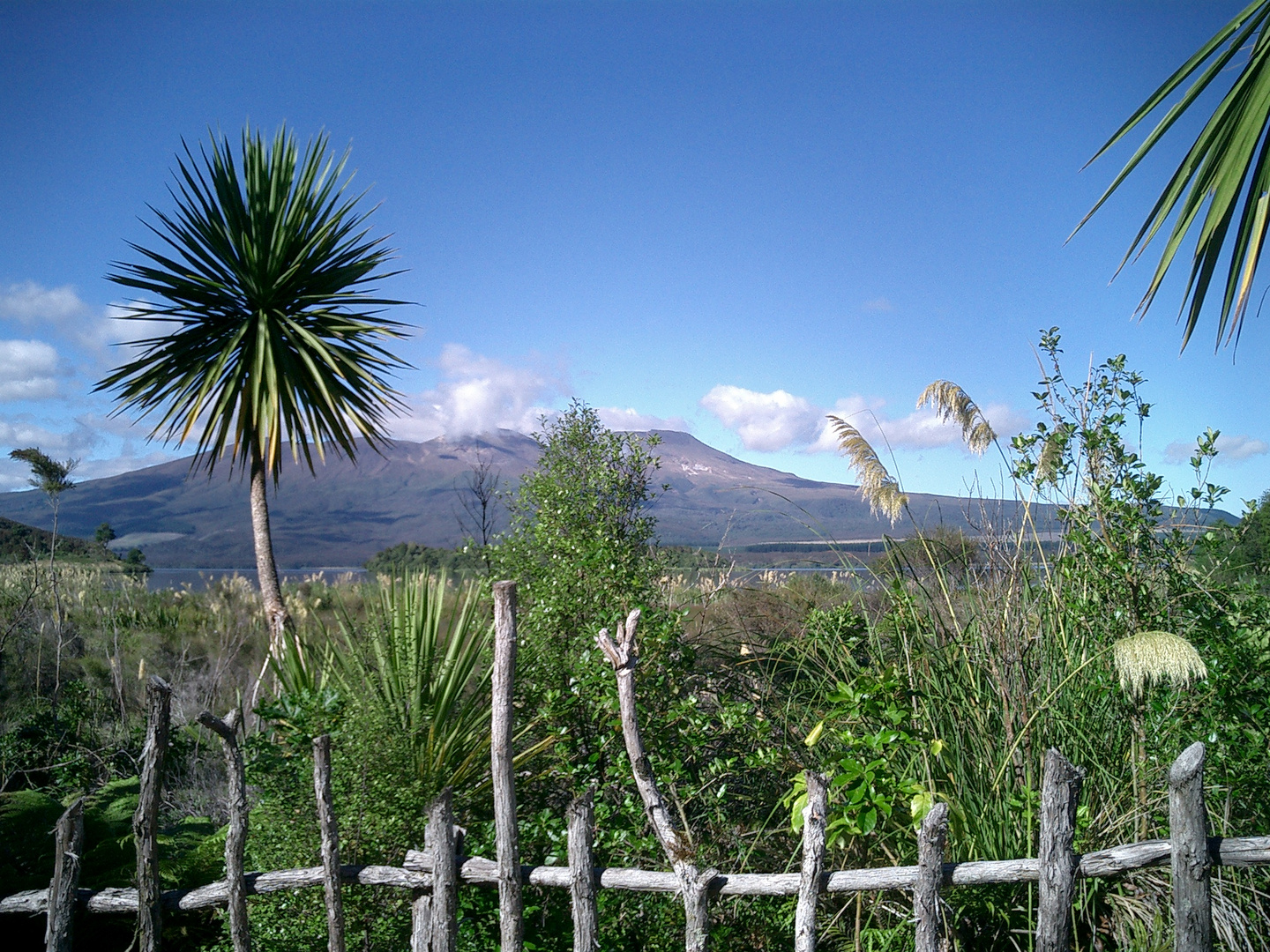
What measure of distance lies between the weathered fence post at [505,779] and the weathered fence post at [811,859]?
1.00m

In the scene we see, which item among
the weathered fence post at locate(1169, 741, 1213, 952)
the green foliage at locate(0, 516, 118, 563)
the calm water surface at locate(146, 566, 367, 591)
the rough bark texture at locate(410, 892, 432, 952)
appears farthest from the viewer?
the calm water surface at locate(146, 566, 367, 591)

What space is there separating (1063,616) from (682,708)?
5.52 ft

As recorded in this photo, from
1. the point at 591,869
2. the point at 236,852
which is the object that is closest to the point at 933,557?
the point at 591,869

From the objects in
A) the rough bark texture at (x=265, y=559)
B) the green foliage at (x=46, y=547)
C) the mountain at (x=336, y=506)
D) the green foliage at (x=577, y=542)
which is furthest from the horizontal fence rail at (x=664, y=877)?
the mountain at (x=336, y=506)

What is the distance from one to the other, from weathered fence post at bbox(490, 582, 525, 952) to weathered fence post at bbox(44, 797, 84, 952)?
1.64 metres

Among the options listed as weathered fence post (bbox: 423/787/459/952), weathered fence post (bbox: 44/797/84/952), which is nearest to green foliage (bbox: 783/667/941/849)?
weathered fence post (bbox: 423/787/459/952)

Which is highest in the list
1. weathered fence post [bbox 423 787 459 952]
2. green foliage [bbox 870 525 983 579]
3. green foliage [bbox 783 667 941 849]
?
green foliage [bbox 870 525 983 579]

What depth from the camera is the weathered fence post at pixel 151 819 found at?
2.90 metres

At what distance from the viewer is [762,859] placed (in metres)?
3.52

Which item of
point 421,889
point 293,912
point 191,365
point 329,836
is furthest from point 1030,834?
point 191,365

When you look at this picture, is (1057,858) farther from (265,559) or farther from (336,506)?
(336,506)

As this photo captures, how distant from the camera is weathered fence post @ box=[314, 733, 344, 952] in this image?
2.91 m

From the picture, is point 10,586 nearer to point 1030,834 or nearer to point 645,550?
point 645,550

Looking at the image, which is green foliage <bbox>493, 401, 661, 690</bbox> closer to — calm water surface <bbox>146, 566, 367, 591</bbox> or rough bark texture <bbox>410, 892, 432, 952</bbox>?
rough bark texture <bbox>410, 892, 432, 952</bbox>
